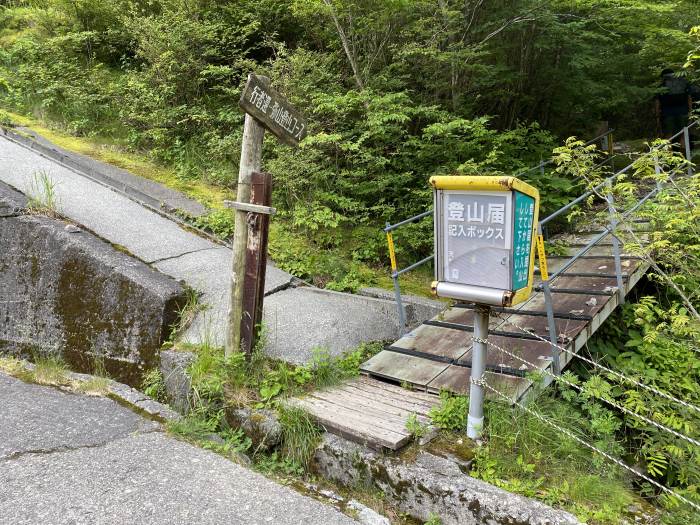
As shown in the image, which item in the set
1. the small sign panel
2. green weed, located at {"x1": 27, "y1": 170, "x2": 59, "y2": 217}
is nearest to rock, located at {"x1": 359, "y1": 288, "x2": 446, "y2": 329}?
the small sign panel

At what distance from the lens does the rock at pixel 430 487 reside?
8.07 feet

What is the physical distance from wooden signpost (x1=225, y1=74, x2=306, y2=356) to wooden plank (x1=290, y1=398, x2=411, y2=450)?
0.81 m

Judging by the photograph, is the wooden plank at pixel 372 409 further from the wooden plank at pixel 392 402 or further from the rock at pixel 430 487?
the rock at pixel 430 487

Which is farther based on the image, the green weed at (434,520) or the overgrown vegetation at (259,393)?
the overgrown vegetation at (259,393)

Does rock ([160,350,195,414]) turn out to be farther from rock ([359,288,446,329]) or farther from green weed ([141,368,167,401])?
rock ([359,288,446,329])

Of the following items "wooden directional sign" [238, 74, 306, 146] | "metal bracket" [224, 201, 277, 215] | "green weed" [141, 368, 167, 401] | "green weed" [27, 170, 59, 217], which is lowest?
"green weed" [141, 368, 167, 401]

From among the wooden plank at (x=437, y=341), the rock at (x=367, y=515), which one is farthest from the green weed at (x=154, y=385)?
the wooden plank at (x=437, y=341)

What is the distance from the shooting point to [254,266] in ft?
12.9

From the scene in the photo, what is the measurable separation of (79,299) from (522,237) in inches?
171

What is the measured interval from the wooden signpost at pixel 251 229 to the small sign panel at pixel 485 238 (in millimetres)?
1608

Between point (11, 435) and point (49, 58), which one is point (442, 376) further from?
point (49, 58)

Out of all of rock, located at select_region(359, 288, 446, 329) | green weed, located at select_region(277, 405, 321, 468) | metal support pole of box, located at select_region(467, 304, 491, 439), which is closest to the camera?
metal support pole of box, located at select_region(467, 304, 491, 439)

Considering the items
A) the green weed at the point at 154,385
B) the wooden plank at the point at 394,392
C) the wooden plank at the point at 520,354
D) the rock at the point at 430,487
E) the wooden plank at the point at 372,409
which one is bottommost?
the rock at the point at 430,487

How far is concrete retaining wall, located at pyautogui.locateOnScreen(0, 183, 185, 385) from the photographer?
455cm
